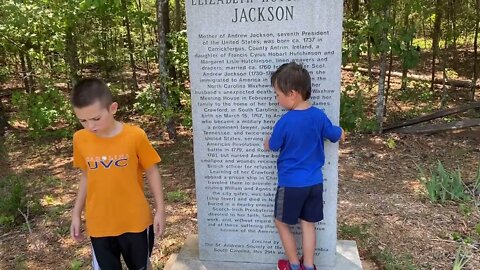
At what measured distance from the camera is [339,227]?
3939 millimetres

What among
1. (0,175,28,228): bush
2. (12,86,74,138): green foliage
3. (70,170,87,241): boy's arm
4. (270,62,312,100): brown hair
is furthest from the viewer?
(12,86,74,138): green foliage

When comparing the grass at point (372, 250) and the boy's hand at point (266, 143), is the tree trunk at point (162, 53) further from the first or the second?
the boy's hand at point (266, 143)

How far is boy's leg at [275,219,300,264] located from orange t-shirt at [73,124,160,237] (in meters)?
0.92

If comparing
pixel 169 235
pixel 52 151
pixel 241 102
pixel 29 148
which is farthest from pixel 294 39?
pixel 29 148

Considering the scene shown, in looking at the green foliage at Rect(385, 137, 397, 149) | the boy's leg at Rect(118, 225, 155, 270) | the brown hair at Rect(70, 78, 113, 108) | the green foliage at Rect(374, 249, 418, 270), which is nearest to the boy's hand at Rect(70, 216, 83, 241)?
the boy's leg at Rect(118, 225, 155, 270)

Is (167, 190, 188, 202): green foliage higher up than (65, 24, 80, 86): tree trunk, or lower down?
lower down

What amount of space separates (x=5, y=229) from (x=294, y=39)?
3626mm

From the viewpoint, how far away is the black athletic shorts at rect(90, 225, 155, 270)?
239cm

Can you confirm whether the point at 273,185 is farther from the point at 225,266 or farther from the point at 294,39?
the point at 294,39

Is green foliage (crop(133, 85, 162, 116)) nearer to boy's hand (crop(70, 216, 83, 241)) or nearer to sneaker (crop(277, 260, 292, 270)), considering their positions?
sneaker (crop(277, 260, 292, 270))

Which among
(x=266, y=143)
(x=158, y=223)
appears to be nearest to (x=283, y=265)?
(x=266, y=143)

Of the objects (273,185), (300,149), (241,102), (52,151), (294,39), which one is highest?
(294,39)

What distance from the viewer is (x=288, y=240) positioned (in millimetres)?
2799

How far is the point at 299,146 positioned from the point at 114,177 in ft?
3.51
